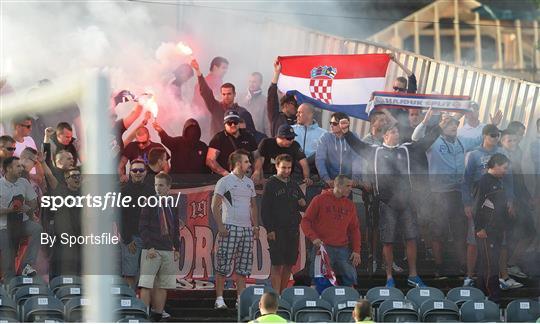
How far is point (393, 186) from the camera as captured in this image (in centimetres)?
1028

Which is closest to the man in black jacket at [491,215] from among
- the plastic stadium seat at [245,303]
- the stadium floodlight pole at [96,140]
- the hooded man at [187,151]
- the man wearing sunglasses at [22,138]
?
the plastic stadium seat at [245,303]

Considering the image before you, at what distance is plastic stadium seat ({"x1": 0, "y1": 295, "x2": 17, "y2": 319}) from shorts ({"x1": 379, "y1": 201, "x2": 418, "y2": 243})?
3142 millimetres

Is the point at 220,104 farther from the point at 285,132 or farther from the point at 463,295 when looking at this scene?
the point at 463,295

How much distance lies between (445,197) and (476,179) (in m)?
0.30

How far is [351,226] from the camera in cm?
999

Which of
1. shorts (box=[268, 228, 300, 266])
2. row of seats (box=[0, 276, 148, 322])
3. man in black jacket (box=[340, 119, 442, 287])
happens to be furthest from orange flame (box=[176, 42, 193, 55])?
row of seats (box=[0, 276, 148, 322])

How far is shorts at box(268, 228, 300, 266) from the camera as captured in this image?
9.91m

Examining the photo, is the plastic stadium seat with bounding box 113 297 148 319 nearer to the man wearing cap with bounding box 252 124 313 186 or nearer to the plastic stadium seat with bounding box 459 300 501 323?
the man wearing cap with bounding box 252 124 313 186

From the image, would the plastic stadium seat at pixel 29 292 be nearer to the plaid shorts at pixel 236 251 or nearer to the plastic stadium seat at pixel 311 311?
the plaid shorts at pixel 236 251

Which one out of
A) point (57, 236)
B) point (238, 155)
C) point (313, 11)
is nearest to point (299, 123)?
point (238, 155)

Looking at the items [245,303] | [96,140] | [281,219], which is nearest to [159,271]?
[245,303]

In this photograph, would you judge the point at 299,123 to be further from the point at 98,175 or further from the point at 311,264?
the point at 98,175

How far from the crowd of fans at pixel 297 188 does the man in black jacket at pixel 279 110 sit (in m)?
0.01

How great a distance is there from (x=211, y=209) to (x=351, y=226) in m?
1.16
